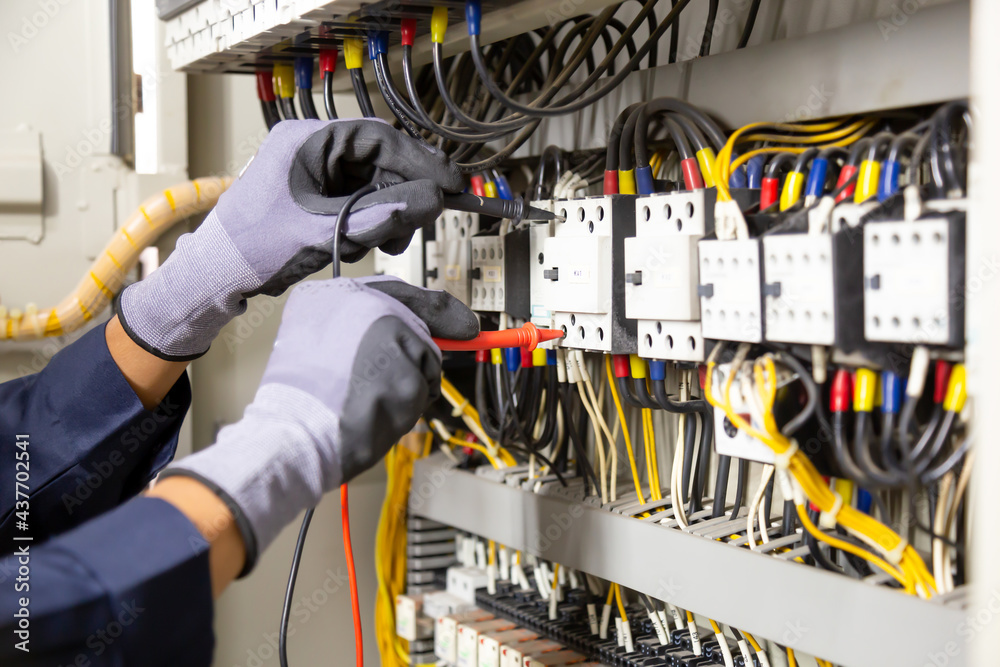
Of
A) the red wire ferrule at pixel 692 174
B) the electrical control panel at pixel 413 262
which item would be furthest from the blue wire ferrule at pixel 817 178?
the electrical control panel at pixel 413 262

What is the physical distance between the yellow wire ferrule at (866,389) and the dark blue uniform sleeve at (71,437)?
86 cm

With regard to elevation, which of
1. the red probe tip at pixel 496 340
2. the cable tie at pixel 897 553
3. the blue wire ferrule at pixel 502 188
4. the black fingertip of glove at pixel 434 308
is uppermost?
the blue wire ferrule at pixel 502 188

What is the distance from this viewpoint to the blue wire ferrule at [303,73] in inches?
46.4

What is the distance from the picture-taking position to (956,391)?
0.67 meters

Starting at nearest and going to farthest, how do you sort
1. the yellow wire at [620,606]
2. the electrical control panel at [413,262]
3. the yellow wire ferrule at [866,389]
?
the yellow wire ferrule at [866,389], the yellow wire at [620,606], the electrical control panel at [413,262]

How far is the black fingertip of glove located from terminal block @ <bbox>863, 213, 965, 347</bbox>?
40 centimetres

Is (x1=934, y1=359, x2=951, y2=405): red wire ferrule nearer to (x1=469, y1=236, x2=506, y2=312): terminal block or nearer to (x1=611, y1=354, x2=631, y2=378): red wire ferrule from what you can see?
(x1=611, y1=354, x2=631, y2=378): red wire ferrule

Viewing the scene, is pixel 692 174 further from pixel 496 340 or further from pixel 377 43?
pixel 377 43

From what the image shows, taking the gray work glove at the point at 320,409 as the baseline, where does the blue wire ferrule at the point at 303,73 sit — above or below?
above

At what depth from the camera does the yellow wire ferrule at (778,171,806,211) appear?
31.9 inches

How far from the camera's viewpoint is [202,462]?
0.68 metres

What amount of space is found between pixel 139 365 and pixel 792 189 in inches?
32.7

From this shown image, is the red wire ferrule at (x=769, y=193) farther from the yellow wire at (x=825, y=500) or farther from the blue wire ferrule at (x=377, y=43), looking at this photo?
the blue wire ferrule at (x=377, y=43)

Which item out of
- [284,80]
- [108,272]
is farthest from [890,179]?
[108,272]
